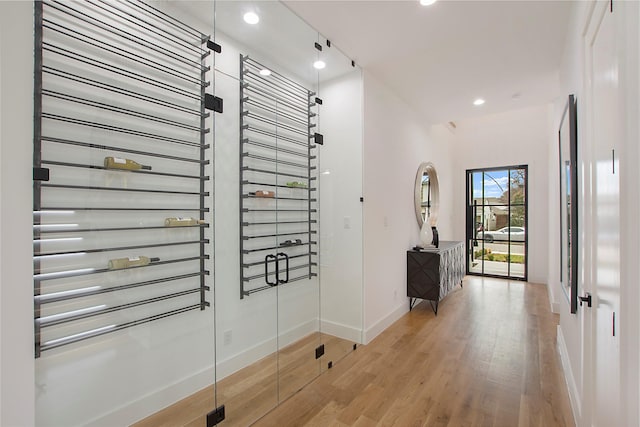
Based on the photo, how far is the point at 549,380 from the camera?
2.52 meters

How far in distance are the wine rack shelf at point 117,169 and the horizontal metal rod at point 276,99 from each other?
32cm

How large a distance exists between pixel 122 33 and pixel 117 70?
21 cm

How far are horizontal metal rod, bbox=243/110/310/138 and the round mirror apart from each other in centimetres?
251

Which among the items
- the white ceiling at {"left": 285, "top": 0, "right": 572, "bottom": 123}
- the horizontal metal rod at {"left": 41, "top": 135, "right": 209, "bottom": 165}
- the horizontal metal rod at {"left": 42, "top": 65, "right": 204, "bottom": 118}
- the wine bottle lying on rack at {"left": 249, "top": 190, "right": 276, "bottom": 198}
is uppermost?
the white ceiling at {"left": 285, "top": 0, "right": 572, "bottom": 123}

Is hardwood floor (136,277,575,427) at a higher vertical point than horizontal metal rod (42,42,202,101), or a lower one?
lower

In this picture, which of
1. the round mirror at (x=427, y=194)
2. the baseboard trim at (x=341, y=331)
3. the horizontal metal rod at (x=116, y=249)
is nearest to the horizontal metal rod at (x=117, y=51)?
the horizontal metal rod at (x=116, y=249)

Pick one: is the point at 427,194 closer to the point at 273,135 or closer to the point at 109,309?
the point at 273,135

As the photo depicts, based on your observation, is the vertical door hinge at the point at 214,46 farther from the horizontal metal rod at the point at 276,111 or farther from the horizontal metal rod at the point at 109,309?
the horizontal metal rod at the point at 109,309

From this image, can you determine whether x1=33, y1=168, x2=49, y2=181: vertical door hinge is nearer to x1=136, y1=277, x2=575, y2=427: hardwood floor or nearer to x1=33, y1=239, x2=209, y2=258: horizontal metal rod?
x1=33, y1=239, x2=209, y2=258: horizontal metal rod

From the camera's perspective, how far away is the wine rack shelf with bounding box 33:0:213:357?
143 centimetres

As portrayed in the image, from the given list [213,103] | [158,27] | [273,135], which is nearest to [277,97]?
[273,135]

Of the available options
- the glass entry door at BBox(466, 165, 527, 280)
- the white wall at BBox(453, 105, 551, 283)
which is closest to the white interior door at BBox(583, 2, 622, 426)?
the white wall at BBox(453, 105, 551, 283)

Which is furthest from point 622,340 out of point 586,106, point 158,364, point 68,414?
point 68,414

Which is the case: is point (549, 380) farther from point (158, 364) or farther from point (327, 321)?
point (158, 364)
